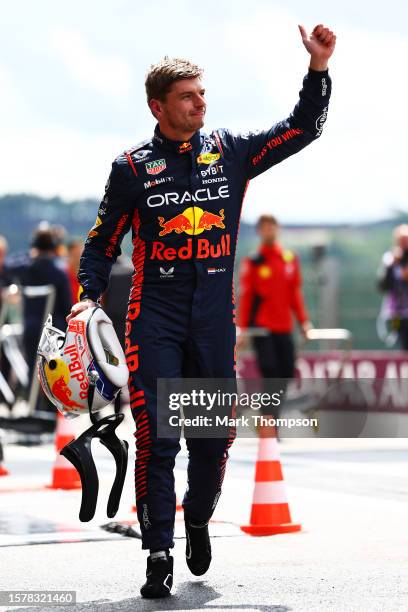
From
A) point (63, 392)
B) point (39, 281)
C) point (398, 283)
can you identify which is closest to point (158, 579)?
point (63, 392)

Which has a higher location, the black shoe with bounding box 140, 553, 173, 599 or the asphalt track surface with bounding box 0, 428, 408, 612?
the black shoe with bounding box 140, 553, 173, 599

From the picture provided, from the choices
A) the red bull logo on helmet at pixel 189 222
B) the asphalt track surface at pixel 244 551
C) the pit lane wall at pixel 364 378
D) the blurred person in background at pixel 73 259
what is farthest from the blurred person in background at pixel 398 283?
the red bull logo on helmet at pixel 189 222

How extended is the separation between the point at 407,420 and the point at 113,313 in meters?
4.55

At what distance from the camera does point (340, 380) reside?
1808cm

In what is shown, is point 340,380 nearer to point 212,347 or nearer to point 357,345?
point 357,345

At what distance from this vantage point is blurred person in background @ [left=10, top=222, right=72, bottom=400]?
1503 centimetres

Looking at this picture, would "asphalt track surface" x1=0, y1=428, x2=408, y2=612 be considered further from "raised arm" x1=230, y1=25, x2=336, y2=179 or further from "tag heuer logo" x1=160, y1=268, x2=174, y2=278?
"raised arm" x1=230, y1=25, x2=336, y2=179

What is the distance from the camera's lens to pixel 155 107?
20.7 ft

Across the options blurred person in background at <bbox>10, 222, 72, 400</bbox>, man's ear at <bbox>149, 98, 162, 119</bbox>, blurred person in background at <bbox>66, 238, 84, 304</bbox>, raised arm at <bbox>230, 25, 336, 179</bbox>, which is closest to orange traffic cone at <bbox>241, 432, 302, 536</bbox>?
raised arm at <bbox>230, 25, 336, 179</bbox>

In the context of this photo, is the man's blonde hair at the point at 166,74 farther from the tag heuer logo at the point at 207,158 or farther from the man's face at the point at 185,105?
the tag heuer logo at the point at 207,158

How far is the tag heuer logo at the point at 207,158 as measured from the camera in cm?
629

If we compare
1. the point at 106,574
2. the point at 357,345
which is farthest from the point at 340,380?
the point at 106,574

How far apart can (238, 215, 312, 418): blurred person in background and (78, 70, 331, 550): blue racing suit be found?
8.42m

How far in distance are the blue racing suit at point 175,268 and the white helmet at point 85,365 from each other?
0.25 ft
